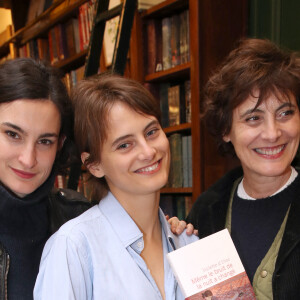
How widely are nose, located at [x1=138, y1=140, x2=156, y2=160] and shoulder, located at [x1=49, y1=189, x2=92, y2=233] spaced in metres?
0.49

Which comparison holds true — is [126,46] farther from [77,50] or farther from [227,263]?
[77,50]

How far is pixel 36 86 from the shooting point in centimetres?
130

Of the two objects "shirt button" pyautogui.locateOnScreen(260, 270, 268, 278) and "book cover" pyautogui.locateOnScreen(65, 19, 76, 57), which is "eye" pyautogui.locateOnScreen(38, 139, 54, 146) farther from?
"book cover" pyautogui.locateOnScreen(65, 19, 76, 57)

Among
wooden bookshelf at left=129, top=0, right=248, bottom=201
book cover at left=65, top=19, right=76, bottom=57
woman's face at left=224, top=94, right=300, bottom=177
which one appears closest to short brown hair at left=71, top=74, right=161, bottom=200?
woman's face at left=224, top=94, right=300, bottom=177

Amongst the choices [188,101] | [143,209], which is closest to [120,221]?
[143,209]

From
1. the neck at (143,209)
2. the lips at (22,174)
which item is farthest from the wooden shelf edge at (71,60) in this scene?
the neck at (143,209)

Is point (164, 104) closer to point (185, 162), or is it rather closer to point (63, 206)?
point (185, 162)

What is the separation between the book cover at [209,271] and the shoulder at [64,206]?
22.8 inches

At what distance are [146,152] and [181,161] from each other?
4.78 feet

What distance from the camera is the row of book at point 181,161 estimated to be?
A: 2.58 metres

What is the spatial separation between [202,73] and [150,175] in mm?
1253

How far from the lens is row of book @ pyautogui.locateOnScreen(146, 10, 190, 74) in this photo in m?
2.52

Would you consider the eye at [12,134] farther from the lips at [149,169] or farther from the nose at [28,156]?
the lips at [149,169]

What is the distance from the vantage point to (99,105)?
4.01 feet
